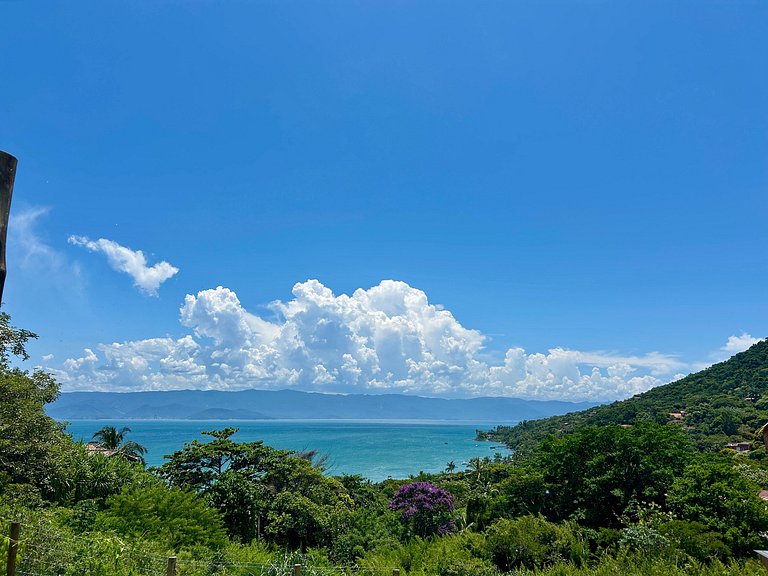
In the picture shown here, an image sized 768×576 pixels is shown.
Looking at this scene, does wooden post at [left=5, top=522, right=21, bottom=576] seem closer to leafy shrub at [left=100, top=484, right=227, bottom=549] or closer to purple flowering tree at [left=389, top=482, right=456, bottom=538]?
leafy shrub at [left=100, top=484, right=227, bottom=549]

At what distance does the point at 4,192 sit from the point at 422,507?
21.9m

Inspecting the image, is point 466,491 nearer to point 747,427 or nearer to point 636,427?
point 636,427

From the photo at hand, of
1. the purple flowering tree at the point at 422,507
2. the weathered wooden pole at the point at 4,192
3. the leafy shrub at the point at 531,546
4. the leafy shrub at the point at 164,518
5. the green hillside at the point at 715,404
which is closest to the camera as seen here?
the weathered wooden pole at the point at 4,192

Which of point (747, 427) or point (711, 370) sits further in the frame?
point (711, 370)

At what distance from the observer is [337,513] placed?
66.1 ft

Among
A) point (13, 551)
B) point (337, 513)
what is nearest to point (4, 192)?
point (13, 551)

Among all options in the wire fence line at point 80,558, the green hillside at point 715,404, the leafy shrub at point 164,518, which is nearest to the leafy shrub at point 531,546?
the wire fence line at point 80,558

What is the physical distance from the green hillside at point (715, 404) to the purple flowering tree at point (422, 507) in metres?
37.7

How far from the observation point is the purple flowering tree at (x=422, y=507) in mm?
21484

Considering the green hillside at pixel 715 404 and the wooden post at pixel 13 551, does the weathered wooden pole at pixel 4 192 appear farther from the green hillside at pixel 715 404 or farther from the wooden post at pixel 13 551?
the green hillside at pixel 715 404

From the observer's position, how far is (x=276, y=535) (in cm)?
1928

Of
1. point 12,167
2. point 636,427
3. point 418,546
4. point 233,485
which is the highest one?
point 12,167

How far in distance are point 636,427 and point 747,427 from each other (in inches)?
1912

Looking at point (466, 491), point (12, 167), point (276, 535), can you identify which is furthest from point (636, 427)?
point (12, 167)
